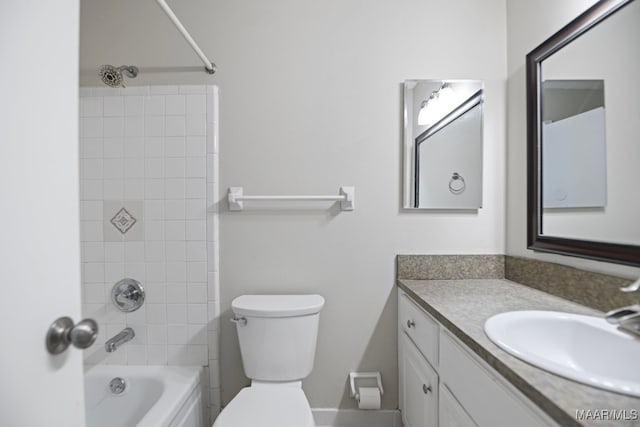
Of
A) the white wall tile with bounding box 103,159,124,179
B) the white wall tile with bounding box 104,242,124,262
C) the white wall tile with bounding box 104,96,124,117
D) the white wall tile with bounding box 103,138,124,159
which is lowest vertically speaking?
the white wall tile with bounding box 104,242,124,262

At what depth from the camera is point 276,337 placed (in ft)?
4.52

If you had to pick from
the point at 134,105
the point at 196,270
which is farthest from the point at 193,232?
the point at 134,105

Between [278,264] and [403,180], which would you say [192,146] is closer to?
[278,264]

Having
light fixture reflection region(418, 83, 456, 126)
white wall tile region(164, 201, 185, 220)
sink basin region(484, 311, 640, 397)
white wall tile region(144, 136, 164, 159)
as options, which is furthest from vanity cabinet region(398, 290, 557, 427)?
white wall tile region(144, 136, 164, 159)

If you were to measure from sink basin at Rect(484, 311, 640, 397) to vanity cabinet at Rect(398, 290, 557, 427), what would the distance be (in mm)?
101

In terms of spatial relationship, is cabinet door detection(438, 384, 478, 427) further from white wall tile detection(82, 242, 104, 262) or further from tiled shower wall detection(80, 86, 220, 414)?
white wall tile detection(82, 242, 104, 262)

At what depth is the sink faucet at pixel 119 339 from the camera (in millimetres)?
1405

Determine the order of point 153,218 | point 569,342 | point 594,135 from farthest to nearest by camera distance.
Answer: point 153,218 < point 594,135 < point 569,342

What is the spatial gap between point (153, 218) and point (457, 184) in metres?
1.64

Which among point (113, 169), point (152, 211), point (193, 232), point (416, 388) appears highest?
point (113, 169)

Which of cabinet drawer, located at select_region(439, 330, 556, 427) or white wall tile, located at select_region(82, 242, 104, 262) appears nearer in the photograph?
cabinet drawer, located at select_region(439, 330, 556, 427)

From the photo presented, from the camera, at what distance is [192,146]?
1551 mm

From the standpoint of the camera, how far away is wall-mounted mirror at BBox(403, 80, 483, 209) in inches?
60.9

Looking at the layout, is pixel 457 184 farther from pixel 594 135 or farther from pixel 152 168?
pixel 152 168
